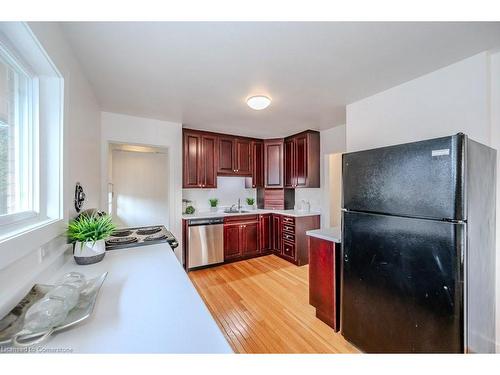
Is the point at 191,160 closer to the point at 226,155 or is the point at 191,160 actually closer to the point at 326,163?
the point at 226,155

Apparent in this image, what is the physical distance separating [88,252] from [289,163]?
323 cm

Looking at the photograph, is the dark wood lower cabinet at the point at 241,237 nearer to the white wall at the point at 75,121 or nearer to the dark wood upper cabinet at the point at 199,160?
the dark wood upper cabinet at the point at 199,160

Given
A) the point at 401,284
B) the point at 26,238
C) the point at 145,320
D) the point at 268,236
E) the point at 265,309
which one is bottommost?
the point at 265,309

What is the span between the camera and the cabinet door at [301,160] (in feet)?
11.5

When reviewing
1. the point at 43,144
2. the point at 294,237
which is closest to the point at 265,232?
the point at 294,237

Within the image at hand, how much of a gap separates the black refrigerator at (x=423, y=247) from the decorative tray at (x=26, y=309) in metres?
1.58

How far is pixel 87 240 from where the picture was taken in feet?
4.09

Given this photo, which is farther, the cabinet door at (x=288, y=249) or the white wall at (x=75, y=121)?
the cabinet door at (x=288, y=249)

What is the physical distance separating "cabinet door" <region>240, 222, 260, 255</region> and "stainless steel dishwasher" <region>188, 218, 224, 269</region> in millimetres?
391

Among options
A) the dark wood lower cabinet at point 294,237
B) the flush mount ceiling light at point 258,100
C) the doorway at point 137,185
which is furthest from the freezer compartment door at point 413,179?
the doorway at point 137,185

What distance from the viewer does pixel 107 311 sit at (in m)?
0.75

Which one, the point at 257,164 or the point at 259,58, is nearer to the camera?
the point at 259,58
